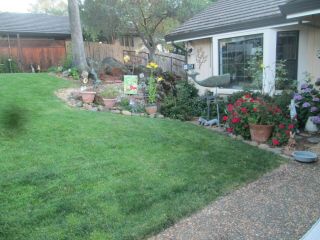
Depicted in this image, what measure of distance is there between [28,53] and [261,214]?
15843 mm

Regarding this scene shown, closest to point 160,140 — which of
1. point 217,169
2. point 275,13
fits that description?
point 217,169

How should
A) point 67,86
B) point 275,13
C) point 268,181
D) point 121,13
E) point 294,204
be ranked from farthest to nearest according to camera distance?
1. point 121,13
2. point 67,86
3. point 275,13
4. point 268,181
5. point 294,204

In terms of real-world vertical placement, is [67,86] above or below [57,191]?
above

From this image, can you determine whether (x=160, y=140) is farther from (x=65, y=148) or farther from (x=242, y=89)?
(x=242, y=89)

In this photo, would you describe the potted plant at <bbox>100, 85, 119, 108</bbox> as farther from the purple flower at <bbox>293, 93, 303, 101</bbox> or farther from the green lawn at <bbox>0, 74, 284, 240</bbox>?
the purple flower at <bbox>293, 93, 303, 101</bbox>

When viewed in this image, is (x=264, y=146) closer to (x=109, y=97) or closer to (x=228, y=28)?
(x=228, y=28)

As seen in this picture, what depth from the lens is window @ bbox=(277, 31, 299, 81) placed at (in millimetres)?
7246

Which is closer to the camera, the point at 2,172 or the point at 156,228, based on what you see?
the point at 156,228

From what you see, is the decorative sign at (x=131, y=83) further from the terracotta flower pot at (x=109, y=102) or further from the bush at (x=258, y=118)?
the bush at (x=258, y=118)

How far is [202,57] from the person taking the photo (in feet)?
32.1

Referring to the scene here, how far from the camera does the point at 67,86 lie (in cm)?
1032

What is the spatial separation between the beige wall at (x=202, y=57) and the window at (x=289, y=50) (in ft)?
7.87

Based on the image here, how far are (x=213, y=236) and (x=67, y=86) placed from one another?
340 inches

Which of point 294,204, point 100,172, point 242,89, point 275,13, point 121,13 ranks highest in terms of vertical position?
point 121,13
